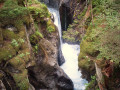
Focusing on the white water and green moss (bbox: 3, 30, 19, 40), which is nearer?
green moss (bbox: 3, 30, 19, 40)

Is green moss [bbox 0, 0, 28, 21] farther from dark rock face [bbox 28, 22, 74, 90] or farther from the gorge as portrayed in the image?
dark rock face [bbox 28, 22, 74, 90]

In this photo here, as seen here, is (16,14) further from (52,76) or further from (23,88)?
(52,76)

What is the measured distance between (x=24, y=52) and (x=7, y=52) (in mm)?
805

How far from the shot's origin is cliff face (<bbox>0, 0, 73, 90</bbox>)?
4.74m

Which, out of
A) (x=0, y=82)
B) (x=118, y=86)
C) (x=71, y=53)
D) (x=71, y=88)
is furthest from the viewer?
(x=71, y=53)

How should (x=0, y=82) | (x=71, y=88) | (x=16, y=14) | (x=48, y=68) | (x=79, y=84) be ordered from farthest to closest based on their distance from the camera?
(x=79, y=84), (x=71, y=88), (x=48, y=68), (x=16, y=14), (x=0, y=82)

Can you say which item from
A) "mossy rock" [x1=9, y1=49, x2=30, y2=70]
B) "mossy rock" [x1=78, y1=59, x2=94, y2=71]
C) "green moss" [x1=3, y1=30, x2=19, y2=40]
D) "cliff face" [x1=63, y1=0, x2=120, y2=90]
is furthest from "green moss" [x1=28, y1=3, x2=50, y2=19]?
"mossy rock" [x1=78, y1=59, x2=94, y2=71]

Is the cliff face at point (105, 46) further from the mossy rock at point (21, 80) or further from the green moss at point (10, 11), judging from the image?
the mossy rock at point (21, 80)

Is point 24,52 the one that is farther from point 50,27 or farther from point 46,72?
point 50,27

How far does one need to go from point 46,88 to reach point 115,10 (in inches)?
229

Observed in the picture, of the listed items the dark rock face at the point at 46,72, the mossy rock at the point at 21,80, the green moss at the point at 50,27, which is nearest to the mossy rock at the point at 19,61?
the mossy rock at the point at 21,80

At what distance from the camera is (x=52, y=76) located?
8.12m

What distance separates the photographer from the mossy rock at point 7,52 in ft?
15.7

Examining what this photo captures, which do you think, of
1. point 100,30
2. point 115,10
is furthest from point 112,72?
point 115,10
